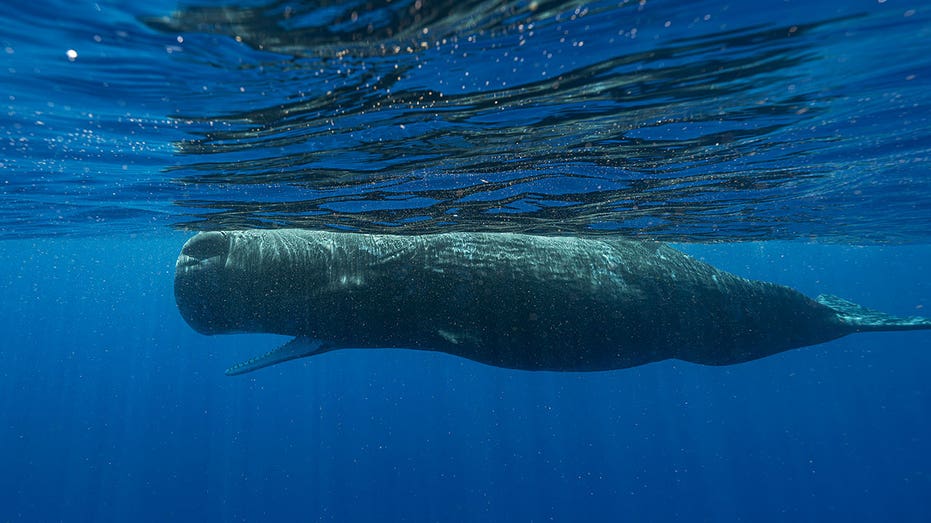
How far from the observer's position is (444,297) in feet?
23.4

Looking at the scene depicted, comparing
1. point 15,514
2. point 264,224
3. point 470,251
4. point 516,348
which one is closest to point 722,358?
point 516,348

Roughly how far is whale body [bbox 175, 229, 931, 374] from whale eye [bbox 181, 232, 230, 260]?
0.01 m

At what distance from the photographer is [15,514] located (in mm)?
57906

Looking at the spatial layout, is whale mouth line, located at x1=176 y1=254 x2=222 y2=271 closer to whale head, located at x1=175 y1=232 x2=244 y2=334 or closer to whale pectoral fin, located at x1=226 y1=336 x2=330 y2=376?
whale head, located at x1=175 y1=232 x2=244 y2=334

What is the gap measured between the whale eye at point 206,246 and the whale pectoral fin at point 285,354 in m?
1.41

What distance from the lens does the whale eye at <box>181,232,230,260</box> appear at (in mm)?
6922

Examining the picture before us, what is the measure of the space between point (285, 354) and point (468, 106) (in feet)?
13.1

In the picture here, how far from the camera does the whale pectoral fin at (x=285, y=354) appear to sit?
688cm

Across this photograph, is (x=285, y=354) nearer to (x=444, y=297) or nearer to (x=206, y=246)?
(x=206, y=246)

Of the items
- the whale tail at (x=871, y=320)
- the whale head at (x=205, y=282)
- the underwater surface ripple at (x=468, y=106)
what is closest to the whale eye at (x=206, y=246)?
the whale head at (x=205, y=282)

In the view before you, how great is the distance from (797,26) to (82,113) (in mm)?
8856

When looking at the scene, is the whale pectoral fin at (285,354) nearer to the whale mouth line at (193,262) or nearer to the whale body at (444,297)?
the whale body at (444,297)

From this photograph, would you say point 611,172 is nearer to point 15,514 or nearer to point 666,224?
point 666,224

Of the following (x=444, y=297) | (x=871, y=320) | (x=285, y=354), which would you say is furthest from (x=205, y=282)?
(x=871, y=320)
